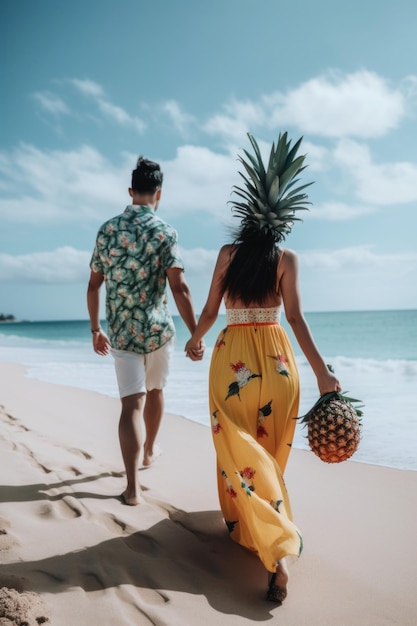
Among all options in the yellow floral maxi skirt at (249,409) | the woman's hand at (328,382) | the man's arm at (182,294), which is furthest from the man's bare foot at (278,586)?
the man's arm at (182,294)

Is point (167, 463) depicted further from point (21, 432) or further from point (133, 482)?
point (21, 432)

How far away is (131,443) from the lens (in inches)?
143

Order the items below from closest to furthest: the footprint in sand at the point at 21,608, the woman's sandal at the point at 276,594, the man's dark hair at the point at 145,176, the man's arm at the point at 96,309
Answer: the footprint in sand at the point at 21,608 → the woman's sandal at the point at 276,594 → the man's dark hair at the point at 145,176 → the man's arm at the point at 96,309

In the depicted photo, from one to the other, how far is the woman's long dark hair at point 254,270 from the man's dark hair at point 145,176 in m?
1.20

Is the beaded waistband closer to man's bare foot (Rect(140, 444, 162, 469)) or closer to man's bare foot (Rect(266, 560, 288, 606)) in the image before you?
man's bare foot (Rect(266, 560, 288, 606))

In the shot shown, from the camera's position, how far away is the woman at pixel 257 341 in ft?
9.53

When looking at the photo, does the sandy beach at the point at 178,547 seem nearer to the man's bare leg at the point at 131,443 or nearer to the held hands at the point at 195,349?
the man's bare leg at the point at 131,443

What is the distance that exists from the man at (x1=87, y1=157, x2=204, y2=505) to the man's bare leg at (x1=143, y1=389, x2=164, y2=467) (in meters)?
0.31

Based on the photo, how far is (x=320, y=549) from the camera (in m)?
3.10

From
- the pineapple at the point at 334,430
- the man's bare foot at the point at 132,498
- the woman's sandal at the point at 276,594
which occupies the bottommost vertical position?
the woman's sandal at the point at 276,594

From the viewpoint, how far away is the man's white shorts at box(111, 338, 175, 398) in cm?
377

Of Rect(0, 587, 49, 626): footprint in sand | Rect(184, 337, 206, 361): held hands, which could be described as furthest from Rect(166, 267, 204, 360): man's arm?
Rect(0, 587, 49, 626): footprint in sand

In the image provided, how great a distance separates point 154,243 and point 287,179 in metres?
1.11

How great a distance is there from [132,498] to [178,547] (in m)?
0.68
